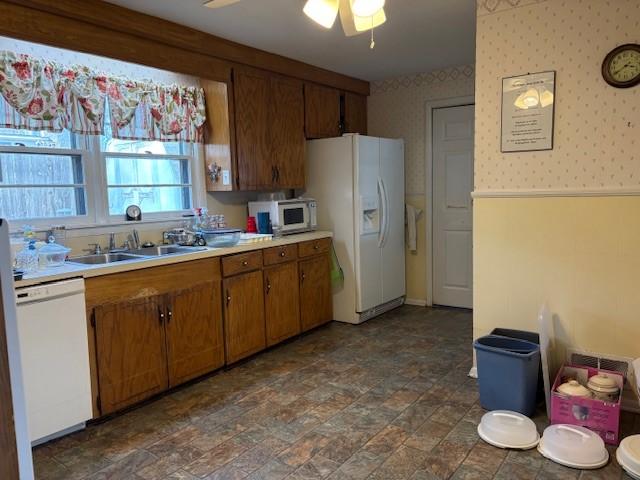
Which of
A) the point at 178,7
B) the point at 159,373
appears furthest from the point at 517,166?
the point at 159,373

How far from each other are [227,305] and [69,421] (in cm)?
119

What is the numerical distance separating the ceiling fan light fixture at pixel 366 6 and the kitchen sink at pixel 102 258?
77.5 inches

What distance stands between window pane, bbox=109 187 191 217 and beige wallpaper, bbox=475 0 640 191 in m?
2.31

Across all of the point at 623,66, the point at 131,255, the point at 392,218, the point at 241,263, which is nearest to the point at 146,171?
the point at 131,255

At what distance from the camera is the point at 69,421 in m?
2.49

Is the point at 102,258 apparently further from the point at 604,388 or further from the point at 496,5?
the point at 604,388

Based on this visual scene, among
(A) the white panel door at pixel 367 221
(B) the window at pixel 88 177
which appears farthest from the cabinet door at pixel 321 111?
(B) the window at pixel 88 177

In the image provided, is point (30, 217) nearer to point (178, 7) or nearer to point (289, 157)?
point (178, 7)

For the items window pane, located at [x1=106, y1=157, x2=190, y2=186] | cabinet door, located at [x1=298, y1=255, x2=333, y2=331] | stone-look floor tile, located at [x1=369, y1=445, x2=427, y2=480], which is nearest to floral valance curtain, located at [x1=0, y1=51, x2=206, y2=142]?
window pane, located at [x1=106, y1=157, x2=190, y2=186]

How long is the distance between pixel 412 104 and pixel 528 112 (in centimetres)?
227

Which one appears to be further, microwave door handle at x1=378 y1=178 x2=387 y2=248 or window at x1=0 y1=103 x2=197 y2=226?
microwave door handle at x1=378 y1=178 x2=387 y2=248

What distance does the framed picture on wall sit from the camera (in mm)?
2760

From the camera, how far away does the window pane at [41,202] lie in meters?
2.87

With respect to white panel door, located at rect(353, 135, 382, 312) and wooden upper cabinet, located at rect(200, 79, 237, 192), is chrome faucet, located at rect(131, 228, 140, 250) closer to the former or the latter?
wooden upper cabinet, located at rect(200, 79, 237, 192)
